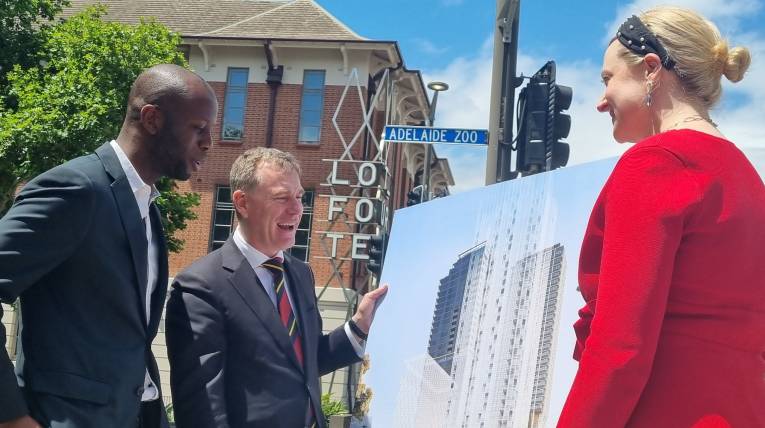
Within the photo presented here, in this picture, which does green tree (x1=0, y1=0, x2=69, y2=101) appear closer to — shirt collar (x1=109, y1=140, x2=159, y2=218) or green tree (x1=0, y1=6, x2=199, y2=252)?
green tree (x1=0, y1=6, x2=199, y2=252)

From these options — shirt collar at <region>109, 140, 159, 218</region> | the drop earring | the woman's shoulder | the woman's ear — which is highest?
the woman's ear

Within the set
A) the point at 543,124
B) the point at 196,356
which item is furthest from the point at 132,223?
the point at 543,124

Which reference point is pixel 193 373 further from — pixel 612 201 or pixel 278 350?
pixel 612 201

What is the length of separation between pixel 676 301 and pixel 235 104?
24138 millimetres

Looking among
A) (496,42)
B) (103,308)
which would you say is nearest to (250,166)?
(103,308)

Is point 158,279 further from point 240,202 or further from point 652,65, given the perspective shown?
point 652,65

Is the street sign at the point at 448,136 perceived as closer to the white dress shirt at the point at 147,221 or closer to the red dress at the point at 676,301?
the white dress shirt at the point at 147,221

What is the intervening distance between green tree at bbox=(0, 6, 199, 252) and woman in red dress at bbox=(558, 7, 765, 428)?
52.8 feet

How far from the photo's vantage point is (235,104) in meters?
24.9

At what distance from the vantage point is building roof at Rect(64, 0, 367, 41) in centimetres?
2472

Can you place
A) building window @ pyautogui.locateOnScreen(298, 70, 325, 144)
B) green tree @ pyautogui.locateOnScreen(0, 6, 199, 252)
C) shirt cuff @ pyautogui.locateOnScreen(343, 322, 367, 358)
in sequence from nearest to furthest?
shirt cuff @ pyautogui.locateOnScreen(343, 322, 367, 358) → green tree @ pyautogui.locateOnScreen(0, 6, 199, 252) → building window @ pyautogui.locateOnScreen(298, 70, 325, 144)

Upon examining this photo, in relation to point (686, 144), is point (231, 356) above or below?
below

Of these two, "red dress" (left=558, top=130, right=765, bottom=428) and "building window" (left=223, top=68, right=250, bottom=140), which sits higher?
"building window" (left=223, top=68, right=250, bottom=140)

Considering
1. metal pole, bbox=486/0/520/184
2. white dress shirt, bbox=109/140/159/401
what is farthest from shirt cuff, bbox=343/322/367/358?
metal pole, bbox=486/0/520/184
